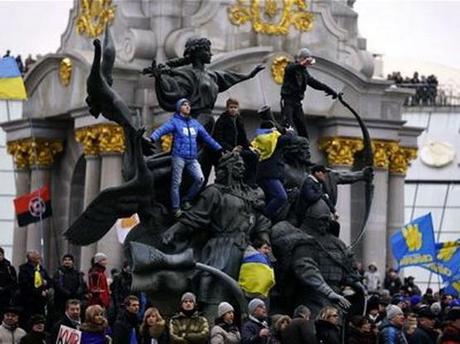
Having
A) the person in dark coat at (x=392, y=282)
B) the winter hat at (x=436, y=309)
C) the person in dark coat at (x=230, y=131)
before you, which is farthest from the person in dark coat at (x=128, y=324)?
the person in dark coat at (x=392, y=282)

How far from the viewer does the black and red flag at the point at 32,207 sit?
193 ft

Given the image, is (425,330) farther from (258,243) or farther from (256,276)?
(258,243)

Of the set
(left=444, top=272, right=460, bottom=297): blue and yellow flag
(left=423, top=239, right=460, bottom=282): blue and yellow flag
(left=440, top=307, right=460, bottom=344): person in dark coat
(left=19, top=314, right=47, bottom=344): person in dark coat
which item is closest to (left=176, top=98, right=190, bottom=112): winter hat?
(left=19, top=314, right=47, bottom=344): person in dark coat

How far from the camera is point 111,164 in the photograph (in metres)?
61.5

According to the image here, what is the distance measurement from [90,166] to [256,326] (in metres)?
28.3

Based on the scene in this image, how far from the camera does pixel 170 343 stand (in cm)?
3375

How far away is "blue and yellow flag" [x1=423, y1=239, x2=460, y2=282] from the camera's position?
51438 millimetres

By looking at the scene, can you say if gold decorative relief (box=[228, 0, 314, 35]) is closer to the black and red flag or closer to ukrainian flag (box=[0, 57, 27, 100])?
the black and red flag

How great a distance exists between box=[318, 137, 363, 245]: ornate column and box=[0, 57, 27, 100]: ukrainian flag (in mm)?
12204

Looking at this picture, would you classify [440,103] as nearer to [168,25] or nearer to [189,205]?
[168,25]

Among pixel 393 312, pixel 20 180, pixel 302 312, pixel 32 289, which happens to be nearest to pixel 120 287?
pixel 32 289

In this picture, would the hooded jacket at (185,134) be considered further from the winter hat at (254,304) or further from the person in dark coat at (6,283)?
the person in dark coat at (6,283)

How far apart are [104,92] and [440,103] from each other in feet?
158

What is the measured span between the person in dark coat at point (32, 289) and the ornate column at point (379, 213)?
22.6 m
